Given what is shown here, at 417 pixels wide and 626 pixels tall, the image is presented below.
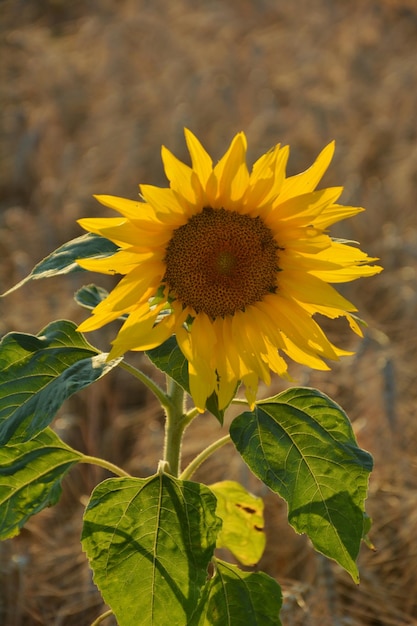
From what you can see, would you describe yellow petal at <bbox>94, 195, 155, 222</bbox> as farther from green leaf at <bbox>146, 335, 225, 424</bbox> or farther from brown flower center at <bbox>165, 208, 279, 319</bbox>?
green leaf at <bbox>146, 335, 225, 424</bbox>

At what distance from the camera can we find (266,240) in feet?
3.79

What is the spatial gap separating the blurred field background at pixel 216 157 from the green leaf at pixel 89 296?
67 centimetres

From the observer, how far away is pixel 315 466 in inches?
43.8

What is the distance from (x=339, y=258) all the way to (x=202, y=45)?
19.2 feet

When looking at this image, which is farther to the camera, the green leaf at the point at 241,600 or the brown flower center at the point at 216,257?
the green leaf at the point at 241,600

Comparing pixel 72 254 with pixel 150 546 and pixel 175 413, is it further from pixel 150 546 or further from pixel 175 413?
pixel 150 546

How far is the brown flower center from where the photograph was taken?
1120 mm

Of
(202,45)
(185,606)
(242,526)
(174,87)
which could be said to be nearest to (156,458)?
(242,526)

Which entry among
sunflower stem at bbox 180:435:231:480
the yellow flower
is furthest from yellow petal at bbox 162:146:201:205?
sunflower stem at bbox 180:435:231:480

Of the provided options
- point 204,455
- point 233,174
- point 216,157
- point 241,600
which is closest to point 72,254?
point 233,174

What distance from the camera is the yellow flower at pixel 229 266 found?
41.8 inches

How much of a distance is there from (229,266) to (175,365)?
0.49 ft

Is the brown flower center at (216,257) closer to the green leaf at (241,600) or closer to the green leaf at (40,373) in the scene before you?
the green leaf at (40,373)

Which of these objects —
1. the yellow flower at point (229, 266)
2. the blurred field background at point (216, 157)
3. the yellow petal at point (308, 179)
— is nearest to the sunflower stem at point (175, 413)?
the yellow flower at point (229, 266)
